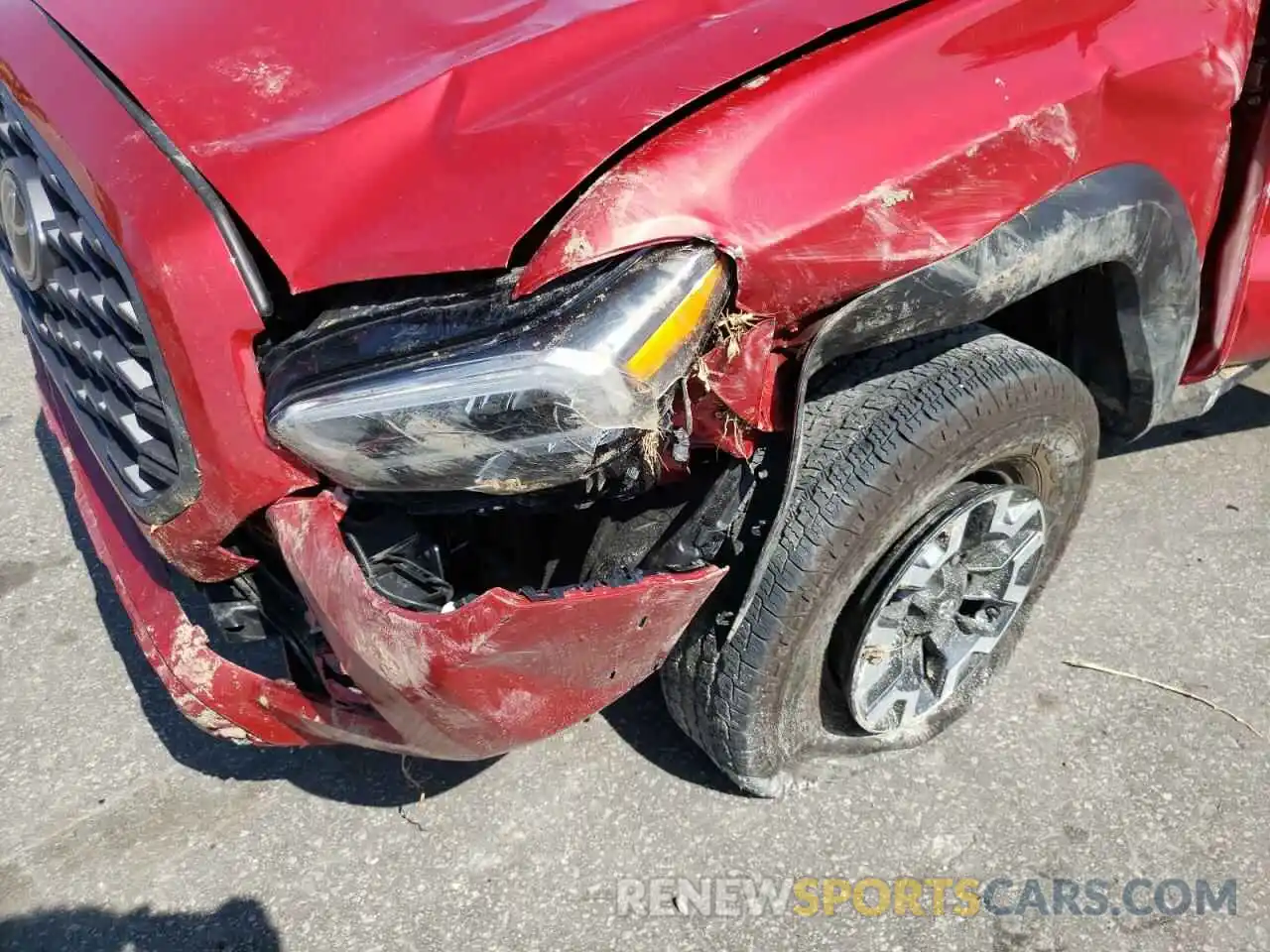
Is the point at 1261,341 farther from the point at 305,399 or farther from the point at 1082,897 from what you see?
the point at 305,399

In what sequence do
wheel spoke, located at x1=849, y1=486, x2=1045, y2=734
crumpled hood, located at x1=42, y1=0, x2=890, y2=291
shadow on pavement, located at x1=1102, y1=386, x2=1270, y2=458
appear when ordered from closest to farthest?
1. crumpled hood, located at x1=42, y1=0, x2=890, y2=291
2. wheel spoke, located at x1=849, y1=486, x2=1045, y2=734
3. shadow on pavement, located at x1=1102, y1=386, x2=1270, y2=458

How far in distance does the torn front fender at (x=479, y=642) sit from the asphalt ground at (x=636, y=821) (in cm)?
61

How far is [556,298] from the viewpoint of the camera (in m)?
1.38

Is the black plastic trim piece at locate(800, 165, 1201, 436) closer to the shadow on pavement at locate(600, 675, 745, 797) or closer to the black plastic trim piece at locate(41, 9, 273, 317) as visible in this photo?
the black plastic trim piece at locate(41, 9, 273, 317)

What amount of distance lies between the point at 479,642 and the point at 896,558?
841 millimetres

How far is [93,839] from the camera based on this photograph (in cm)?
223

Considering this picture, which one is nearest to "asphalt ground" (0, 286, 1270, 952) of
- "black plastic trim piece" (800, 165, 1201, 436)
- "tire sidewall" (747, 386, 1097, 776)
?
"tire sidewall" (747, 386, 1097, 776)

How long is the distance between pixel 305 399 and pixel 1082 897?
67.9 inches

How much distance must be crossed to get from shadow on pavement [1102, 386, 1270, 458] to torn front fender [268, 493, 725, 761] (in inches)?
82.8

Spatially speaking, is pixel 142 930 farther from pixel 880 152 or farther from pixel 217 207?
pixel 880 152

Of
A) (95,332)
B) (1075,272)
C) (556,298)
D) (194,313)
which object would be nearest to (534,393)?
(556,298)

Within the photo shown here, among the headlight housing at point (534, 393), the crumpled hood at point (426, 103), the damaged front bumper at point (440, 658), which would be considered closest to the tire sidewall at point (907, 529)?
the damaged front bumper at point (440, 658)

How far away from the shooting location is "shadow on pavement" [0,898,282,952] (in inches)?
80.4

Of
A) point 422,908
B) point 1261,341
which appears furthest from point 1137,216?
point 422,908
